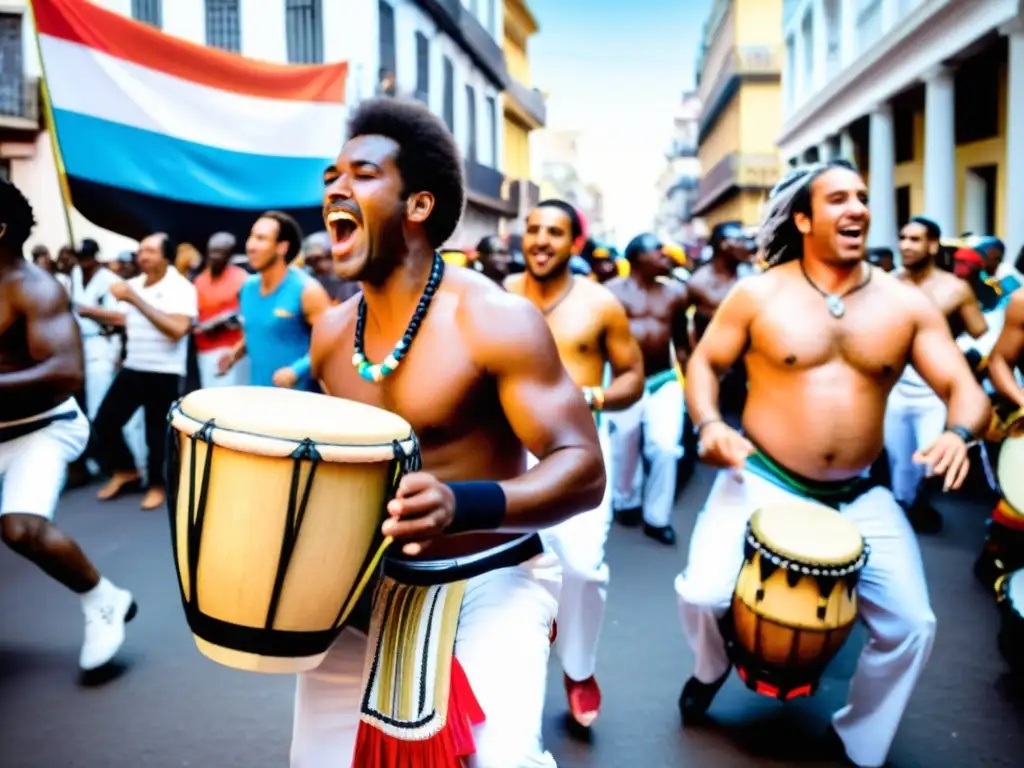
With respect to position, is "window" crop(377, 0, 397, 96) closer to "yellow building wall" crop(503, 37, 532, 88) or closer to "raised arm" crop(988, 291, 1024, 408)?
"raised arm" crop(988, 291, 1024, 408)

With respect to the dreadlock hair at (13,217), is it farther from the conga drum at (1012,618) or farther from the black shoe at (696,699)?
the conga drum at (1012,618)

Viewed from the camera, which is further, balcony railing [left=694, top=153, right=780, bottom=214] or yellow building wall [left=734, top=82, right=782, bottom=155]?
yellow building wall [left=734, top=82, right=782, bottom=155]

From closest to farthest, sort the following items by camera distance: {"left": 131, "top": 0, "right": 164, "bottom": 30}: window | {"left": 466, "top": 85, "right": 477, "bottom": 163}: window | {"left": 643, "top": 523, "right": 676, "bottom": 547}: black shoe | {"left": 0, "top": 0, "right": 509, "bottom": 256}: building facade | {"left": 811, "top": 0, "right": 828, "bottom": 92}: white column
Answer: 1. {"left": 643, "top": 523, "right": 676, "bottom": 547}: black shoe
2. {"left": 131, "top": 0, "right": 164, "bottom": 30}: window
3. {"left": 0, "top": 0, "right": 509, "bottom": 256}: building facade
4. {"left": 811, "top": 0, "right": 828, "bottom": 92}: white column
5. {"left": 466, "top": 85, "right": 477, "bottom": 163}: window

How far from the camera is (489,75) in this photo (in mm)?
31375

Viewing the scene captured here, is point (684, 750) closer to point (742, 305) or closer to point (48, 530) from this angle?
point (742, 305)

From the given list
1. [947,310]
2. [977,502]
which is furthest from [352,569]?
[977,502]

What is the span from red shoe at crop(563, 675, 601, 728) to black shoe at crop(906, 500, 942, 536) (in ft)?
12.3

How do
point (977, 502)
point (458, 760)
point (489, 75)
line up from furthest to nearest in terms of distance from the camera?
point (489, 75), point (977, 502), point (458, 760)

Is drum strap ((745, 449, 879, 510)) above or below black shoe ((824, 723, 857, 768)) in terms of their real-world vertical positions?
above

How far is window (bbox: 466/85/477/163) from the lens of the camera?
2891 centimetres

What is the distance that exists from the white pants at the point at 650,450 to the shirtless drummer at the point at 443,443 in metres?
4.20

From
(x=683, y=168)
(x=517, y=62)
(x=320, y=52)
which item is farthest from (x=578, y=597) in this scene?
(x=683, y=168)

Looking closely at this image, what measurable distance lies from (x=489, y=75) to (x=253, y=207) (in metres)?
26.0

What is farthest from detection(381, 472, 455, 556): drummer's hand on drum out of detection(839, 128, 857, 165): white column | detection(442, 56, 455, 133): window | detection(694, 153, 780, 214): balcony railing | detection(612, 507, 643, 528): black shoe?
detection(694, 153, 780, 214): balcony railing
